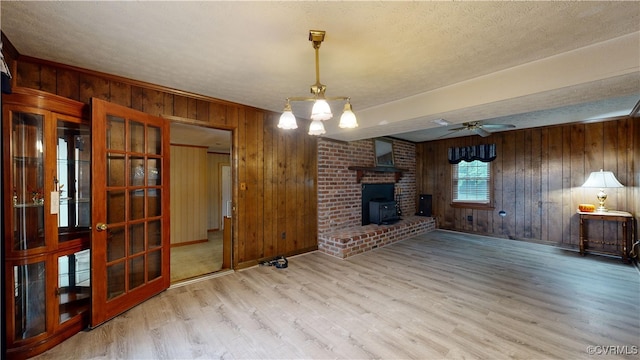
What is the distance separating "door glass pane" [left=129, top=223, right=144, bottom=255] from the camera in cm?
252

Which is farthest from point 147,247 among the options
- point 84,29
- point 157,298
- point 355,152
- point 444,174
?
point 444,174

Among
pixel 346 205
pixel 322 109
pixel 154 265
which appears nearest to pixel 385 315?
pixel 322 109

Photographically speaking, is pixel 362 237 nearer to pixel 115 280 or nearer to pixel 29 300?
pixel 115 280

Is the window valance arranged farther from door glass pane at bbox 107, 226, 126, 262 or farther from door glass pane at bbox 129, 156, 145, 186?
door glass pane at bbox 107, 226, 126, 262

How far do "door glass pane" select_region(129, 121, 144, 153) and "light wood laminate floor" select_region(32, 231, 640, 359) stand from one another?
162cm

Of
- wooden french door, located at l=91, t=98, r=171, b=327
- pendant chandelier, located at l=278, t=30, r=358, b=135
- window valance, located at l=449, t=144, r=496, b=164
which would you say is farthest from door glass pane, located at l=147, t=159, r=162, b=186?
window valance, located at l=449, t=144, r=496, b=164

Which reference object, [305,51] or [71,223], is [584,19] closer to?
[305,51]

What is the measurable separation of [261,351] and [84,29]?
272 centimetres

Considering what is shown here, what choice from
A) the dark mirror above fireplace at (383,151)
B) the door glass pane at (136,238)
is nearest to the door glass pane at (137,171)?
the door glass pane at (136,238)

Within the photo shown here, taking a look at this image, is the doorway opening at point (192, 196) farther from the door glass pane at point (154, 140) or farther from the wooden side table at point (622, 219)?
the wooden side table at point (622, 219)

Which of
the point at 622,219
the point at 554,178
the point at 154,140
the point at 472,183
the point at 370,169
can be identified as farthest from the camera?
the point at 472,183

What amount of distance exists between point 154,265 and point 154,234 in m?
0.35

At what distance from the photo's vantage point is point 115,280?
7.82ft

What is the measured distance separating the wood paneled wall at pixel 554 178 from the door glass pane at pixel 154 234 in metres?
6.24
